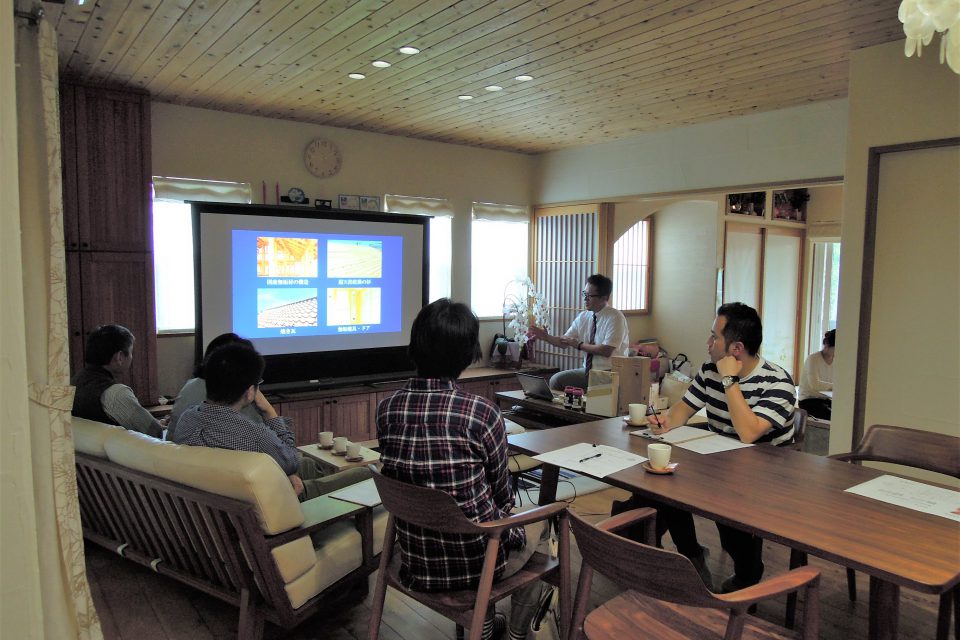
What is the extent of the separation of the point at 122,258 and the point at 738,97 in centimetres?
436

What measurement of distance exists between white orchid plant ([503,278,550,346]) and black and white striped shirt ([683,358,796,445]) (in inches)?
154

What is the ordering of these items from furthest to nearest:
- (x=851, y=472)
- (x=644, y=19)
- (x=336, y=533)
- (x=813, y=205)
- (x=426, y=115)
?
(x=813, y=205), (x=426, y=115), (x=644, y=19), (x=336, y=533), (x=851, y=472)

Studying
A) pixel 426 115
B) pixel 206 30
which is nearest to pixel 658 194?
pixel 426 115

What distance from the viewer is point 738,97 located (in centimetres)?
439

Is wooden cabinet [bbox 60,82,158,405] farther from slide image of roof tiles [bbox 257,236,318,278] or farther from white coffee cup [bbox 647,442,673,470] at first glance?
white coffee cup [bbox 647,442,673,470]

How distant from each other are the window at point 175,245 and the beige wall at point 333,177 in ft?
0.32

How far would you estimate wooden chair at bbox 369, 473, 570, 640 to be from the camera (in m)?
1.72

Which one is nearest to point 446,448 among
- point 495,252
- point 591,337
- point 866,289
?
point 866,289

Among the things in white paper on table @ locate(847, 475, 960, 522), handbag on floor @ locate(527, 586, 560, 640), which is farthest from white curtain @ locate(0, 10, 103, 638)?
white paper on table @ locate(847, 475, 960, 522)

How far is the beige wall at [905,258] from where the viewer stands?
3262mm

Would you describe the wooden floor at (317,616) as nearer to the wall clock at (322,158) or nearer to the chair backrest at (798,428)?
the chair backrest at (798,428)

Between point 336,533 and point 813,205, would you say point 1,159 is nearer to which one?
point 336,533

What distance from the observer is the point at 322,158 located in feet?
17.9

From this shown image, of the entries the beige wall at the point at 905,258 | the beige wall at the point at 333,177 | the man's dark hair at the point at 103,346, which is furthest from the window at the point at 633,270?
the man's dark hair at the point at 103,346
